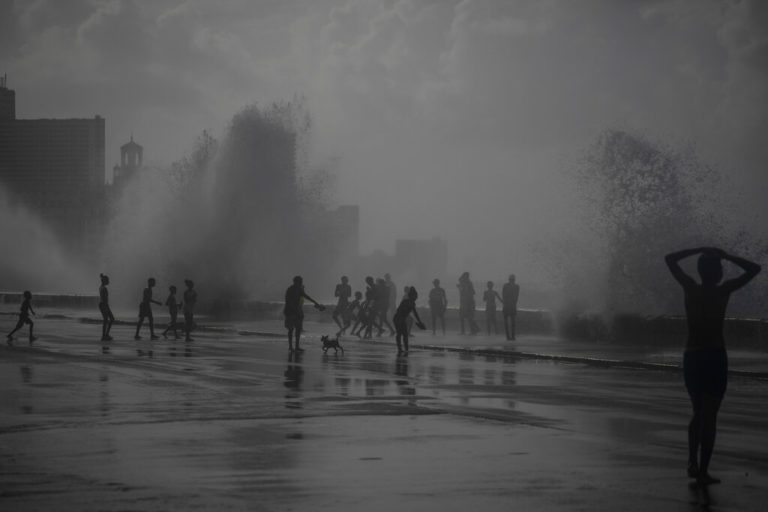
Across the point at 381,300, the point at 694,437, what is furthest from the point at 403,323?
the point at 694,437

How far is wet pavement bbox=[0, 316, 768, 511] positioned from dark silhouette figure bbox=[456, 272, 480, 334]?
13.8 metres

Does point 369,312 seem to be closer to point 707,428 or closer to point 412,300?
point 412,300

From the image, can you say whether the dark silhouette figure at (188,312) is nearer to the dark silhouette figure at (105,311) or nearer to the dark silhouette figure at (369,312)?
the dark silhouette figure at (105,311)

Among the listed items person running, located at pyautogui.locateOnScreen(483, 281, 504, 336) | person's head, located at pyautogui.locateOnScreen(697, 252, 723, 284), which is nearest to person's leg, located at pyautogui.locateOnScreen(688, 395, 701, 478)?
person's head, located at pyautogui.locateOnScreen(697, 252, 723, 284)

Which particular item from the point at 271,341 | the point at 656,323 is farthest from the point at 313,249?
the point at 656,323

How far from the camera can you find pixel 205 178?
70438 millimetres

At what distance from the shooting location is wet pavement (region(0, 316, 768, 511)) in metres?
9.45

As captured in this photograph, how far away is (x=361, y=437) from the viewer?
1295cm

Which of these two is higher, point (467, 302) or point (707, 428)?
point (467, 302)

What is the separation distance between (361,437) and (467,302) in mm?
25944

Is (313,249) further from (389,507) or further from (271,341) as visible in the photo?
(389,507)

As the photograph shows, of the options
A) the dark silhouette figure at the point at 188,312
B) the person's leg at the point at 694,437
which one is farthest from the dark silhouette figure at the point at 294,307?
the person's leg at the point at 694,437

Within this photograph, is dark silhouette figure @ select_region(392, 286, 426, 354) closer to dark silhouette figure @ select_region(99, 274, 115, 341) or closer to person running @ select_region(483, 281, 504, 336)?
person running @ select_region(483, 281, 504, 336)

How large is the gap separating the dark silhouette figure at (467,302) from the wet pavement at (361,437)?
13.8 metres
